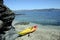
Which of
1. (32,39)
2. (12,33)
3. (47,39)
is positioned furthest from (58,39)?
(12,33)

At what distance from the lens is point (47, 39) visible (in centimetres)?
2777

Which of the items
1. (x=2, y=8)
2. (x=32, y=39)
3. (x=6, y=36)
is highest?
(x=2, y=8)

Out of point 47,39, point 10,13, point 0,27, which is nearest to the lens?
point 0,27

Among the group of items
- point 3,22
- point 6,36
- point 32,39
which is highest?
point 3,22

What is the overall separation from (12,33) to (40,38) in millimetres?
12098

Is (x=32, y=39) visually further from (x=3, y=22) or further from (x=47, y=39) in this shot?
(x=3, y=22)

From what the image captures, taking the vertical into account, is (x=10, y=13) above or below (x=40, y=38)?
above

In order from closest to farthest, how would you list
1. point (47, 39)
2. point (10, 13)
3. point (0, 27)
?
1. point (0, 27)
2. point (10, 13)
3. point (47, 39)

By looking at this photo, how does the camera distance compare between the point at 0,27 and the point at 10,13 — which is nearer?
the point at 0,27

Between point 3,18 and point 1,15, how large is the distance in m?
0.34

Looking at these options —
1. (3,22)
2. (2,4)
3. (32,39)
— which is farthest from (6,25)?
(32,39)

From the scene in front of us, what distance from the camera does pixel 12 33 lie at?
16594 millimetres

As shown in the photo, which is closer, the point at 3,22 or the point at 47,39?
the point at 3,22

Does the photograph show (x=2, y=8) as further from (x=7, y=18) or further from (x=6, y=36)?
(x=6, y=36)
